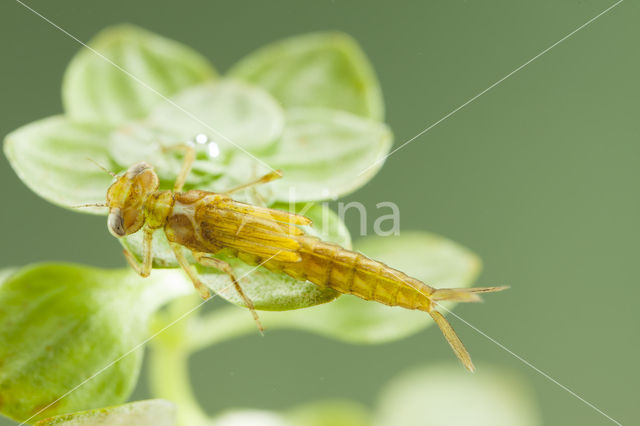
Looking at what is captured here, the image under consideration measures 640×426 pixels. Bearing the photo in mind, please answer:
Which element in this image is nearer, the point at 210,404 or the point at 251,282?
the point at 251,282

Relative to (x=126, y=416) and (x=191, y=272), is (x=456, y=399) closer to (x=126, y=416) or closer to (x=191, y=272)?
(x=191, y=272)

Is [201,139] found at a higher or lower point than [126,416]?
higher

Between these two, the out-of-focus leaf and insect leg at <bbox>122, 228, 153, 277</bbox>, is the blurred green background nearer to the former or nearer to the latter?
the out-of-focus leaf

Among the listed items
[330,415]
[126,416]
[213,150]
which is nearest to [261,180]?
[213,150]

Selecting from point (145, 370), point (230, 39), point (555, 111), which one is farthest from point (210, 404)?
point (555, 111)

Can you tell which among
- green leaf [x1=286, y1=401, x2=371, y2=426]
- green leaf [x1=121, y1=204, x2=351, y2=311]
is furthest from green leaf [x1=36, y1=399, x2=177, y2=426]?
green leaf [x1=286, y1=401, x2=371, y2=426]

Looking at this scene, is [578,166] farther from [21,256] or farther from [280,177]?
[21,256]

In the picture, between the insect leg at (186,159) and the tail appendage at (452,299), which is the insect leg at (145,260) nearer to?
the insect leg at (186,159)

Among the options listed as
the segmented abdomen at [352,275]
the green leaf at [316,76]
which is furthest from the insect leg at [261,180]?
the green leaf at [316,76]
